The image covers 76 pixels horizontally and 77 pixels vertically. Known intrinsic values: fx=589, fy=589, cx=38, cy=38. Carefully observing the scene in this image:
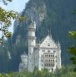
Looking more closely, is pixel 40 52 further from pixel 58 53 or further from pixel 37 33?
pixel 37 33

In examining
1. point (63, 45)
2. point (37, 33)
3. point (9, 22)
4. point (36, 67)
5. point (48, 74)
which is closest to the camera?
point (9, 22)

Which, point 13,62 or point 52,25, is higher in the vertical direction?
point 52,25

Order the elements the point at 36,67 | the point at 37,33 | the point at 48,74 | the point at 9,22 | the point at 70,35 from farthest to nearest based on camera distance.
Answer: the point at 37,33 < the point at 36,67 < the point at 48,74 < the point at 9,22 < the point at 70,35

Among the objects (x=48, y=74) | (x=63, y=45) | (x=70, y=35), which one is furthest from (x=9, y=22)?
(x=63, y=45)

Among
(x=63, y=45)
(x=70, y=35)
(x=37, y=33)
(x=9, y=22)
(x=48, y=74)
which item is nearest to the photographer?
(x=70, y=35)

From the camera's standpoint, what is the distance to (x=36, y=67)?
140875mm

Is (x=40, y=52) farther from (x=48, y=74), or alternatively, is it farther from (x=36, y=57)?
(x=48, y=74)

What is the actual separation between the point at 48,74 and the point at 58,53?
21725 mm

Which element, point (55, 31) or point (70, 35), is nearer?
point (70, 35)

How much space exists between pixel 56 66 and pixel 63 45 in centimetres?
4314

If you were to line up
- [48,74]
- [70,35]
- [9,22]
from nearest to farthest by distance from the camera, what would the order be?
[70,35], [9,22], [48,74]

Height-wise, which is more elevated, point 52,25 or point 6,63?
point 52,25

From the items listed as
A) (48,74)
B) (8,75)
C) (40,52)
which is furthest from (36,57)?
(8,75)

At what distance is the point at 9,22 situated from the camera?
16734 mm
